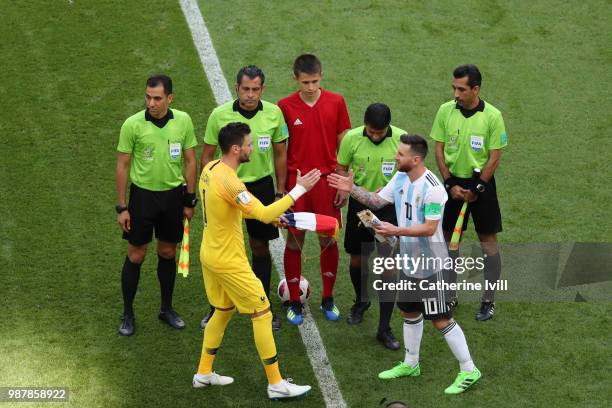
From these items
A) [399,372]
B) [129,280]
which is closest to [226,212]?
[129,280]

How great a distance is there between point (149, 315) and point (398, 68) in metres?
5.07

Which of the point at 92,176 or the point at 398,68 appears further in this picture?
the point at 398,68

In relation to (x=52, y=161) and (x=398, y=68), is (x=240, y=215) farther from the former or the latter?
(x=398, y=68)

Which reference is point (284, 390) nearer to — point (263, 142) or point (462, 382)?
point (462, 382)

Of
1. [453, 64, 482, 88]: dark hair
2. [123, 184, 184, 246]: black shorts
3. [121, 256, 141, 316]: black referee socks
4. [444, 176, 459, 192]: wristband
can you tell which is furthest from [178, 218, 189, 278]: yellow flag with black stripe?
[453, 64, 482, 88]: dark hair

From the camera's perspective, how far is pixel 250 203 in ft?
25.2

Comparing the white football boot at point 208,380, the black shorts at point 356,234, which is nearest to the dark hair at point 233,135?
the black shorts at point 356,234

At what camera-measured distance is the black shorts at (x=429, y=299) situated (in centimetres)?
805

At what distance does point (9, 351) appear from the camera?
8758mm

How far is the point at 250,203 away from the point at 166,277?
1771 mm

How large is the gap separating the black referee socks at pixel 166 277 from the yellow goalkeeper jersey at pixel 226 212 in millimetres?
1073

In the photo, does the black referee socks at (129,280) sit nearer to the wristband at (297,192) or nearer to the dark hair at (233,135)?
the dark hair at (233,135)

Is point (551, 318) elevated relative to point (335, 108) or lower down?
lower down

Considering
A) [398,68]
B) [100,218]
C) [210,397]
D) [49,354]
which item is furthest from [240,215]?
[398,68]
